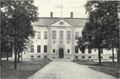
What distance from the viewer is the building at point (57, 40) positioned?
81875 mm

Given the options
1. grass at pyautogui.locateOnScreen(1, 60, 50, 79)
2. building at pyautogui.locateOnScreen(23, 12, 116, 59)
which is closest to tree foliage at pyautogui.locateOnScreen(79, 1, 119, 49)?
grass at pyautogui.locateOnScreen(1, 60, 50, 79)

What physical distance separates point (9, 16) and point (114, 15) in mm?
10103

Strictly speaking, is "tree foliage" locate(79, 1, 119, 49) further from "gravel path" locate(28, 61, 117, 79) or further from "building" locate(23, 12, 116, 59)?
"building" locate(23, 12, 116, 59)

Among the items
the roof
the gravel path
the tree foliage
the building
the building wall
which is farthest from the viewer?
the roof

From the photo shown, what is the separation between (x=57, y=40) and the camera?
83.1 m

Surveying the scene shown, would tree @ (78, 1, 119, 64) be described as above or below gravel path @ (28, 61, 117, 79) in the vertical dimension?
above

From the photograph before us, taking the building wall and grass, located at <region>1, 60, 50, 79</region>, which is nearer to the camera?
grass, located at <region>1, 60, 50, 79</region>

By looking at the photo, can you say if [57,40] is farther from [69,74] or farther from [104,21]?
[69,74]

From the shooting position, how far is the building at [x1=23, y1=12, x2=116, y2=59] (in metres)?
81.9

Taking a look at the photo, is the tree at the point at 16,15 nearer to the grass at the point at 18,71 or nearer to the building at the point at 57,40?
the grass at the point at 18,71

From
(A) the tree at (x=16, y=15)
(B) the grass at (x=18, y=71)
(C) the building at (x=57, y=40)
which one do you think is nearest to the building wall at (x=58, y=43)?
(C) the building at (x=57, y=40)

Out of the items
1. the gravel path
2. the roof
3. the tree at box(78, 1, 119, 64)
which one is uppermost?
the roof

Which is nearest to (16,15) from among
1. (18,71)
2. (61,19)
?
(18,71)

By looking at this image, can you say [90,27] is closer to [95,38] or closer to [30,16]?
[95,38]
